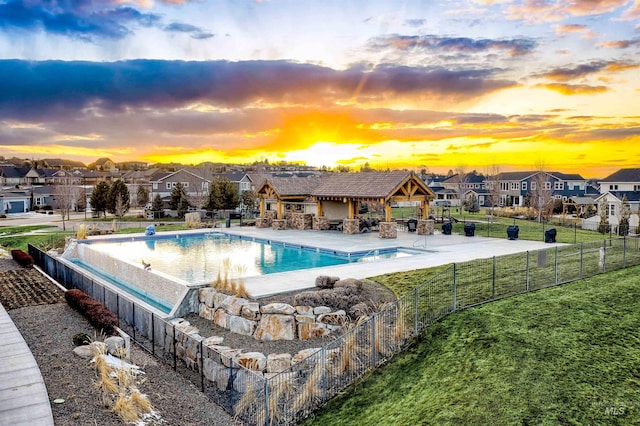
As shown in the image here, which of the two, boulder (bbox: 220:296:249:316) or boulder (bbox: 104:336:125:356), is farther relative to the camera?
boulder (bbox: 220:296:249:316)

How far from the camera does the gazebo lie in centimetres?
2980

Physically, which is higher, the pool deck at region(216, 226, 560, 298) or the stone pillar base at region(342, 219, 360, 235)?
the stone pillar base at region(342, 219, 360, 235)

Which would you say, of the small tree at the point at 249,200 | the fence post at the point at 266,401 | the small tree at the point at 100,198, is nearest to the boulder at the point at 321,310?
the fence post at the point at 266,401

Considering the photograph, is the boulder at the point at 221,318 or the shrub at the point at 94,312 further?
the boulder at the point at 221,318

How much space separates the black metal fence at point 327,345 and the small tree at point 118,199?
33095mm

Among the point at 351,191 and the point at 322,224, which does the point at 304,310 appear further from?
the point at 322,224

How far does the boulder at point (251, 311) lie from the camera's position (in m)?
13.1

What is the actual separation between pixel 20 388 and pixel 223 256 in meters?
15.4

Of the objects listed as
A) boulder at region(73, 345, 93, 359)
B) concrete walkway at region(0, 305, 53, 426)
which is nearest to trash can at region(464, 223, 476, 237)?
boulder at region(73, 345, 93, 359)

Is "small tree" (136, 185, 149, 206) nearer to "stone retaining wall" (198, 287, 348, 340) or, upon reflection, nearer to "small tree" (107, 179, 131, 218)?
"small tree" (107, 179, 131, 218)

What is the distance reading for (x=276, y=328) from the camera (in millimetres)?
12742

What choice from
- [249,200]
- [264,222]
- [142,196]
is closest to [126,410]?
[264,222]

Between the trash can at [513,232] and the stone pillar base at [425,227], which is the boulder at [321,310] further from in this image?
the stone pillar base at [425,227]

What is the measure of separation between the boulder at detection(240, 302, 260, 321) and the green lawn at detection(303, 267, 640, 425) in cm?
408
